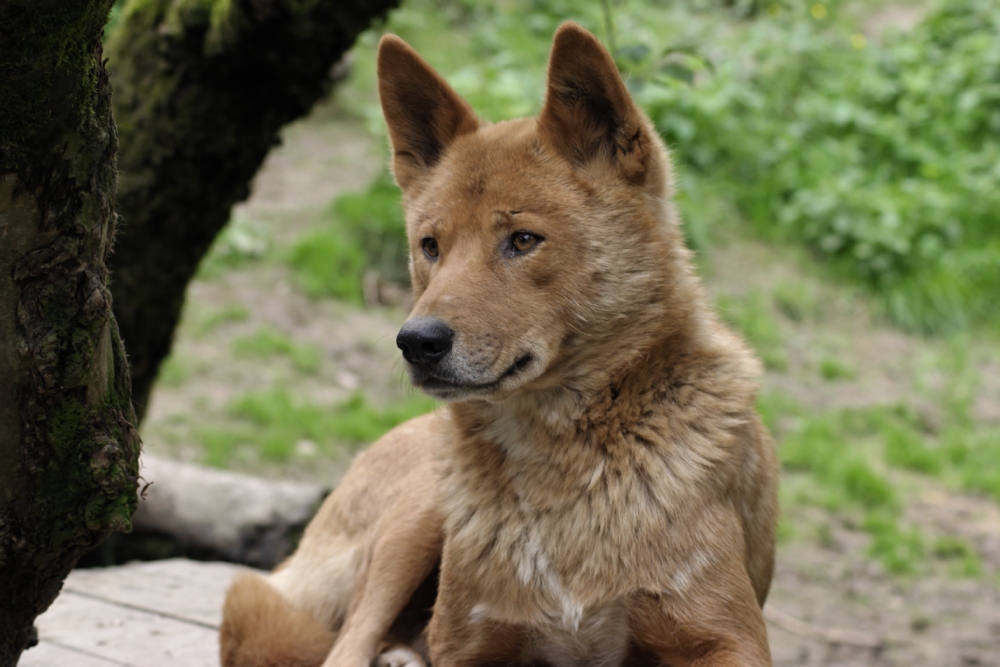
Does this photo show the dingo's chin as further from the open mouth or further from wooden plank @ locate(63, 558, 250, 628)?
wooden plank @ locate(63, 558, 250, 628)

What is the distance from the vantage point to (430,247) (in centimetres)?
296

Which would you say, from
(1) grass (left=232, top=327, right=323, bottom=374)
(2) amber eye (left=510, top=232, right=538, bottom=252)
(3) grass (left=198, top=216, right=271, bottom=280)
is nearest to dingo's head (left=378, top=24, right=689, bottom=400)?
(2) amber eye (left=510, top=232, right=538, bottom=252)

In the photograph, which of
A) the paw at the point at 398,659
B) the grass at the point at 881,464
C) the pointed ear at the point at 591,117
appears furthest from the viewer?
the grass at the point at 881,464

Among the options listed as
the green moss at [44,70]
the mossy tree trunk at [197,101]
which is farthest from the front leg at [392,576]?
the mossy tree trunk at [197,101]

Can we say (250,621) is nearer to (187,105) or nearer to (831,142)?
(187,105)

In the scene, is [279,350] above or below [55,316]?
below

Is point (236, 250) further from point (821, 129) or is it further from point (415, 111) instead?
point (821, 129)

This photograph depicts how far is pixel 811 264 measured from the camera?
863cm

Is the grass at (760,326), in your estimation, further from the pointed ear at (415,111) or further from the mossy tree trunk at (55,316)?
the mossy tree trunk at (55,316)

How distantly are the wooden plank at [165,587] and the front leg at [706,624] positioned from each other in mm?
1760

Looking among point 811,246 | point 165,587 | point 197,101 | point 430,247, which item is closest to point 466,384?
point 430,247

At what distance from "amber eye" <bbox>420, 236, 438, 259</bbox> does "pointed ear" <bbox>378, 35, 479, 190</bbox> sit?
1.07 feet

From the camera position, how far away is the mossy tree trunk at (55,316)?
2020mm

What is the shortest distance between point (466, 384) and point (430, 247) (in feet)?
1.76
